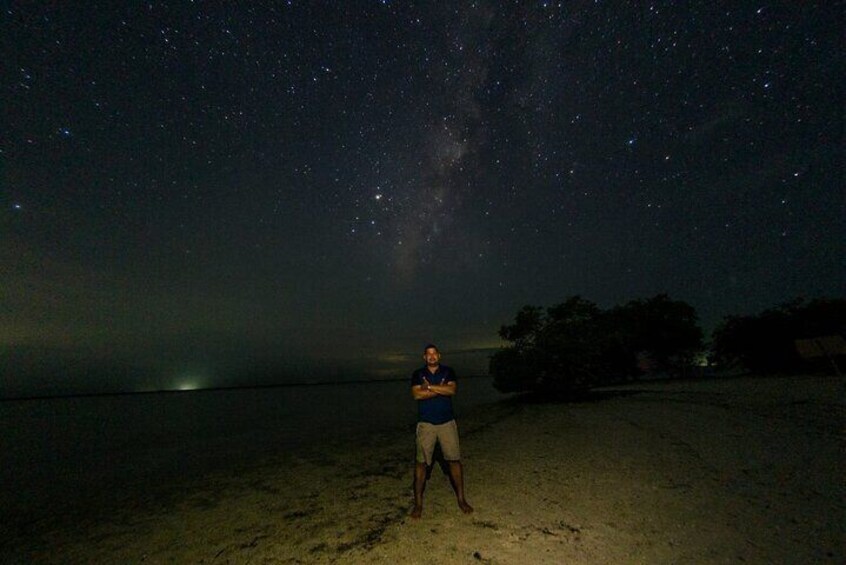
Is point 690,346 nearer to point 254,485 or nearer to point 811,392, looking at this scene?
point 811,392

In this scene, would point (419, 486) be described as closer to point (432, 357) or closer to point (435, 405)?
point (435, 405)

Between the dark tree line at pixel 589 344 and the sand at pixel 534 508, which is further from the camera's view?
the dark tree line at pixel 589 344

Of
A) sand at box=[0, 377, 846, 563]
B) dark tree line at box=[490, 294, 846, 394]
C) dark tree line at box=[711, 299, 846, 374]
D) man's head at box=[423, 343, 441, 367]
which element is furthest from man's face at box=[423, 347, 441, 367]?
dark tree line at box=[711, 299, 846, 374]

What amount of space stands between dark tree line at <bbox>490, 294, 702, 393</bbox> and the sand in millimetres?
18331

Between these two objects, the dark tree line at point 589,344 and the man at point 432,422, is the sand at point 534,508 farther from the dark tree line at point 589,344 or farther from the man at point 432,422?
the dark tree line at point 589,344

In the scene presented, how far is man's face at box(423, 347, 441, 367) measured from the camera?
244 inches

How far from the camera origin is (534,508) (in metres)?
6.39

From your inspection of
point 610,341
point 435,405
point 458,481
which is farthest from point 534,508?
point 610,341

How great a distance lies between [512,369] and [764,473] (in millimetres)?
26994

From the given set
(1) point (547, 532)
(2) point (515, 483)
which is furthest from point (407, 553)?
(2) point (515, 483)

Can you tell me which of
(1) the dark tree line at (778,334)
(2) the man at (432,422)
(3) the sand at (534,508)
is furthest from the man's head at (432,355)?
(1) the dark tree line at (778,334)

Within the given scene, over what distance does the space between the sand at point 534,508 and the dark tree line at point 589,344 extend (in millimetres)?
18331

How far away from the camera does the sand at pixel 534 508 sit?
4.90m

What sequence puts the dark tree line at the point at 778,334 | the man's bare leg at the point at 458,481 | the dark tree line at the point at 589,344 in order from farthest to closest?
the dark tree line at the point at 589,344
the dark tree line at the point at 778,334
the man's bare leg at the point at 458,481
